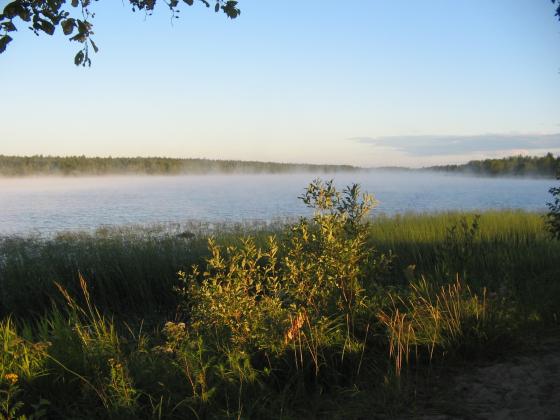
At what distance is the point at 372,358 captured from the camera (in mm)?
4598

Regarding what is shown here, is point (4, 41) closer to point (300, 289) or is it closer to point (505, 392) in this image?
point (300, 289)

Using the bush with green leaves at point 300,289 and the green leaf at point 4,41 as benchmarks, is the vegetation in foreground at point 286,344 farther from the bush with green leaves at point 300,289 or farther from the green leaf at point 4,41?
the green leaf at point 4,41

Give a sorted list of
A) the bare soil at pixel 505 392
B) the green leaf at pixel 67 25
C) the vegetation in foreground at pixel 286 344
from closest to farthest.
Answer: the bare soil at pixel 505 392
the vegetation in foreground at pixel 286 344
the green leaf at pixel 67 25

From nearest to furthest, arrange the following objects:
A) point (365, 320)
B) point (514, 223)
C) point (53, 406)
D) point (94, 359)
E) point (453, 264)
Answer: point (53, 406) < point (94, 359) < point (365, 320) < point (453, 264) < point (514, 223)

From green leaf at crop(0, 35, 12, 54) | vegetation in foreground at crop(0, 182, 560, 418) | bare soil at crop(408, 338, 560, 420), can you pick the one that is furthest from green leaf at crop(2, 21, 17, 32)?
bare soil at crop(408, 338, 560, 420)

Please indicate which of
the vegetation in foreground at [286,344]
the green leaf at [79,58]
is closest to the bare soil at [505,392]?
the vegetation in foreground at [286,344]

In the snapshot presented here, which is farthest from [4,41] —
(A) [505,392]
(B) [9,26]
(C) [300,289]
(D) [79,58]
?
(A) [505,392]

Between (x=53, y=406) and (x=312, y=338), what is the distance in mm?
2090

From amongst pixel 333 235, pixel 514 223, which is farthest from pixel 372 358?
pixel 514 223

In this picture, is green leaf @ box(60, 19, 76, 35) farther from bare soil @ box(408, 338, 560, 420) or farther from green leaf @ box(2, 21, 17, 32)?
bare soil @ box(408, 338, 560, 420)

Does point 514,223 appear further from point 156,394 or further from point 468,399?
point 156,394

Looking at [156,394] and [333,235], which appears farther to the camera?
[333,235]

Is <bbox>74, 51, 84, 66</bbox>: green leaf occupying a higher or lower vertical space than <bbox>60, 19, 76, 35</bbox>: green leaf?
lower

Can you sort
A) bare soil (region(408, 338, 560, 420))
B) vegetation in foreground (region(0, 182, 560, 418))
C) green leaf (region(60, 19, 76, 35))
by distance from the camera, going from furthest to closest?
green leaf (region(60, 19, 76, 35)) → vegetation in foreground (region(0, 182, 560, 418)) → bare soil (region(408, 338, 560, 420))
